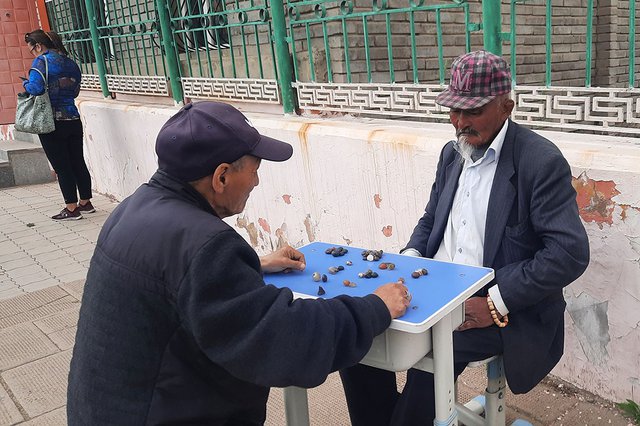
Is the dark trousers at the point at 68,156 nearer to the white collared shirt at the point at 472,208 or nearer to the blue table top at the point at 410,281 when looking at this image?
the blue table top at the point at 410,281

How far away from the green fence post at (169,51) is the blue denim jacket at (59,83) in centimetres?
122

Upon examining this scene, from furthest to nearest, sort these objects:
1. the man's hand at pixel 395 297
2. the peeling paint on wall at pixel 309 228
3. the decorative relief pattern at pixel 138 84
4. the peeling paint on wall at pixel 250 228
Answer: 1. the decorative relief pattern at pixel 138 84
2. the peeling paint on wall at pixel 250 228
3. the peeling paint on wall at pixel 309 228
4. the man's hand at pixel 395 297

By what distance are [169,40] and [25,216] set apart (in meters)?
3.11

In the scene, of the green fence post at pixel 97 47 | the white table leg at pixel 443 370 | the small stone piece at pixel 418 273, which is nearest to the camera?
the white table leg at pixel 443 370

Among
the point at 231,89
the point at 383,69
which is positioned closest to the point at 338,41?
the point at 383,69

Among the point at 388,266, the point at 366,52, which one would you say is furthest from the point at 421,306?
the point at 366,52

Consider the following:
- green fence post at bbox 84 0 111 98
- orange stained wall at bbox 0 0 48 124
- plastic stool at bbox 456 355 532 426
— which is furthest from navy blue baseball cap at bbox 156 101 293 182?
orange stained wall at bbox 0 0 48 124

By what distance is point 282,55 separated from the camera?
406 cm

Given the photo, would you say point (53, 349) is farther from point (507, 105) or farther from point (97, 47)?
point (97, 47)

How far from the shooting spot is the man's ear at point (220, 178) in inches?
58.4

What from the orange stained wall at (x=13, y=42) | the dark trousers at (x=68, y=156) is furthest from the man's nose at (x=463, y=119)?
the orange stained wall at (x=13, y=42)

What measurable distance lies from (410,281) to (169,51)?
4.23 m

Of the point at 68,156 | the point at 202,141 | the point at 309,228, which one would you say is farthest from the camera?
the point at 68,156

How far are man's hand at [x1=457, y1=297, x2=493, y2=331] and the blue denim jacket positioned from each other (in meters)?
5.24
